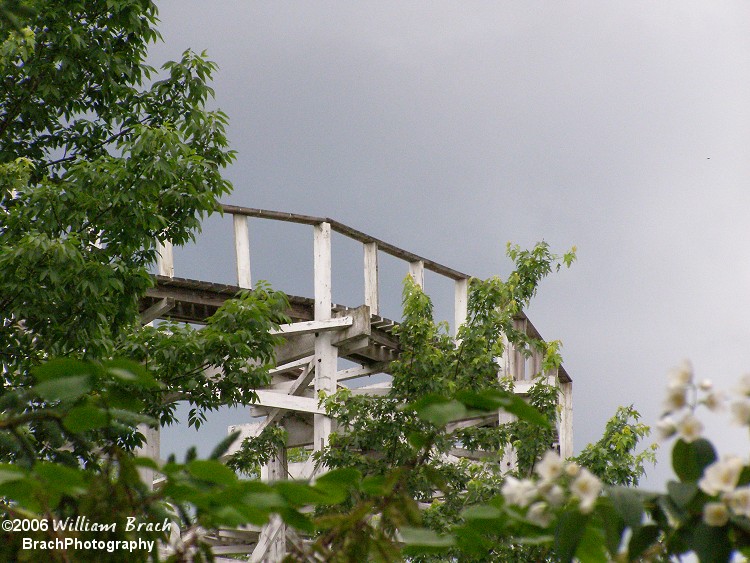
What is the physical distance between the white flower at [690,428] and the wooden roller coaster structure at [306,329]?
427 inches

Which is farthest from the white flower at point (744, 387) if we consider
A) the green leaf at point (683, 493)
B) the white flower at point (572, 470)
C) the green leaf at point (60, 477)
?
the green leaf at point (60, 477)

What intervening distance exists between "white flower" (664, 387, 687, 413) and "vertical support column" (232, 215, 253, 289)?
11.8 m

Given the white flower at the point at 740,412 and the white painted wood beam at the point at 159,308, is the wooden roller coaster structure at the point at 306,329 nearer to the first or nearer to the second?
the white painted wood beam at the point at 159,308

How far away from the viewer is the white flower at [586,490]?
1.46m

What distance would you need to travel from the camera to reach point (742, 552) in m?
1.50

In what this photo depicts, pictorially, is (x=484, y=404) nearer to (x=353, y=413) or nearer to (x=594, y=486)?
(x=594, y=486)

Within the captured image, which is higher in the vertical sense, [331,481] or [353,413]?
[353,413]

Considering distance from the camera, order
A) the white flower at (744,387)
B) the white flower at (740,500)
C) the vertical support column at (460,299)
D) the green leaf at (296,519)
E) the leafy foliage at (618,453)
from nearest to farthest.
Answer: the white flower at (740,500) → the white flower at (744,387) → the green leaf at (296,519) → the leafy foliage at (618,453) → the vertical support column at (460,299)

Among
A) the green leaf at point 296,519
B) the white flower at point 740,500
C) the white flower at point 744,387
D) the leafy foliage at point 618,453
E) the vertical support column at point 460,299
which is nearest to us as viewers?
the white flower at point 740,500

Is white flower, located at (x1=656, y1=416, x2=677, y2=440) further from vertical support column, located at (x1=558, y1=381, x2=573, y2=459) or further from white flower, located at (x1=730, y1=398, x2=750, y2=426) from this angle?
vertical support column, located at (x1=558, y1=381, x2=573, y2=459)

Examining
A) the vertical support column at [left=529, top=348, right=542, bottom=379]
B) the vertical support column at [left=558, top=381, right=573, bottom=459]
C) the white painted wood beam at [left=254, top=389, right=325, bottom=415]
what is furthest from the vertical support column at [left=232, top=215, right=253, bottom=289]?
the vertical support column at [left=558, top=381, right=573, bottom=459]

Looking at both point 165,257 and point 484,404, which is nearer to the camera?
point 484,404

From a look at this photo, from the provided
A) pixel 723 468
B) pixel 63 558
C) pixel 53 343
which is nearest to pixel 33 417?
pixel 63 558

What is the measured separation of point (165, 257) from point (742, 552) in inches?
471
